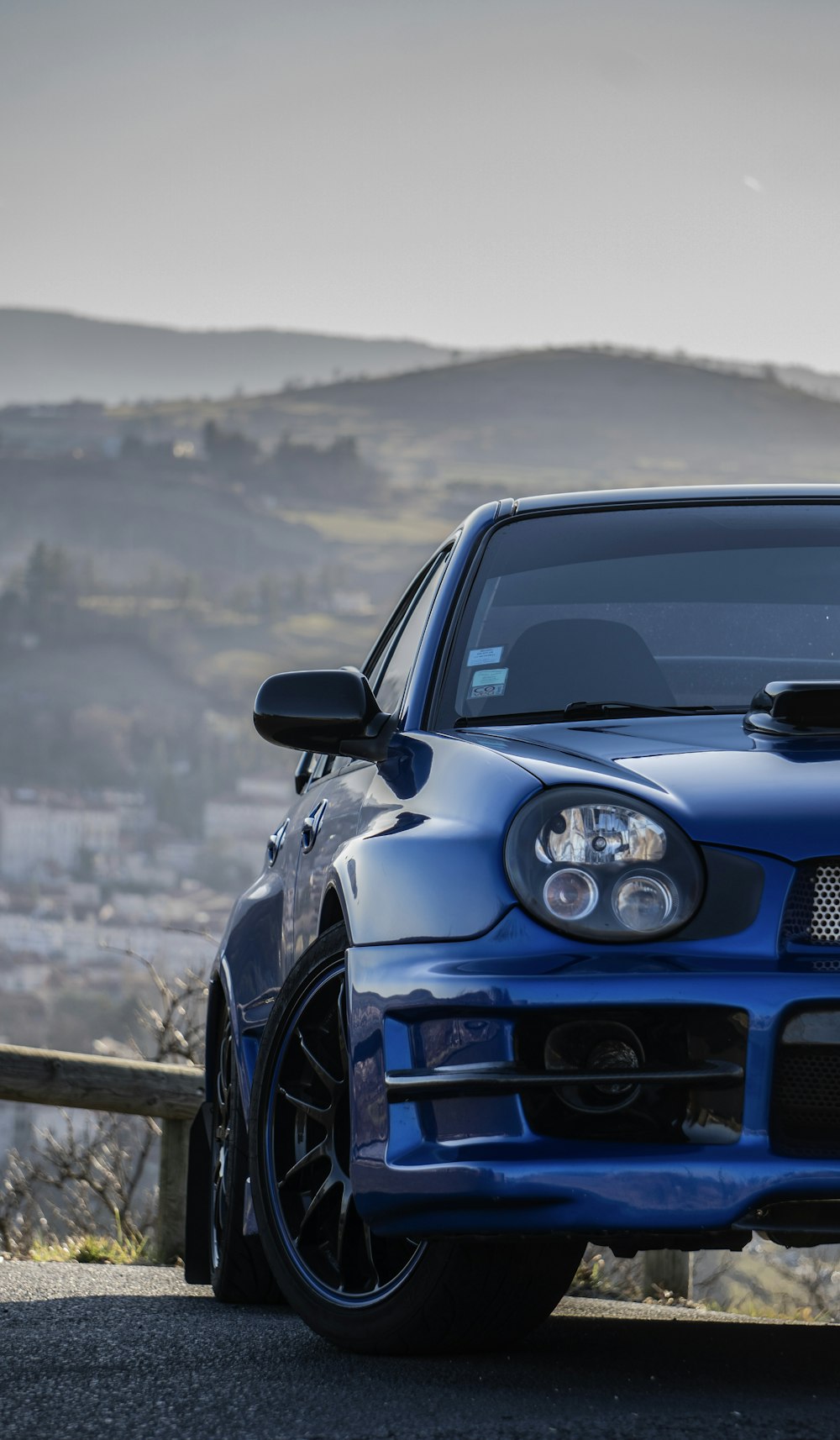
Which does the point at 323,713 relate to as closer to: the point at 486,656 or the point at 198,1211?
the point at 486,656

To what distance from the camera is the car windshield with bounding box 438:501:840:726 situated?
3.69 m

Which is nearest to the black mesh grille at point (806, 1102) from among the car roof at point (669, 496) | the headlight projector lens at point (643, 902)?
the headlight projector lens at point (643, 902)

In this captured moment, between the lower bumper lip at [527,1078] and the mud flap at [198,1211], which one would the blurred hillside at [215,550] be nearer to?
the mud flap at [198,1211]

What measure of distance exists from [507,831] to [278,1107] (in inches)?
35.7

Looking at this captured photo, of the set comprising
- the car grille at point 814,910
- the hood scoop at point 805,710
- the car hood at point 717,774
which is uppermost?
the hood scoop at point 805,710

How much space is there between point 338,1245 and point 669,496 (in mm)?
1961

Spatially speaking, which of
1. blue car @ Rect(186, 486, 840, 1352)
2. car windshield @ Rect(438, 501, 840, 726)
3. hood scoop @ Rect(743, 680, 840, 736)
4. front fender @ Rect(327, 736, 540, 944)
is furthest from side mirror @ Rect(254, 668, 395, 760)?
hood scoop @ Rect(743, 680, 840, 736)

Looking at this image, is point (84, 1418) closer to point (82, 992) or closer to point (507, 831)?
point (507, 831)

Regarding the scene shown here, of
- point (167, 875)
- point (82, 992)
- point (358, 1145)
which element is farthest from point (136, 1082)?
point (167, 875)

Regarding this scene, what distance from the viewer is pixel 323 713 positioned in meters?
3.68

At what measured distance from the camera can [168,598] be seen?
523 feet

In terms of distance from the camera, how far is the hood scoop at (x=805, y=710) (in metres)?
3.14

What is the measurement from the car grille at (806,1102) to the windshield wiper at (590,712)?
951 mm

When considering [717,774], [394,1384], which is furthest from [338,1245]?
[717,774]
